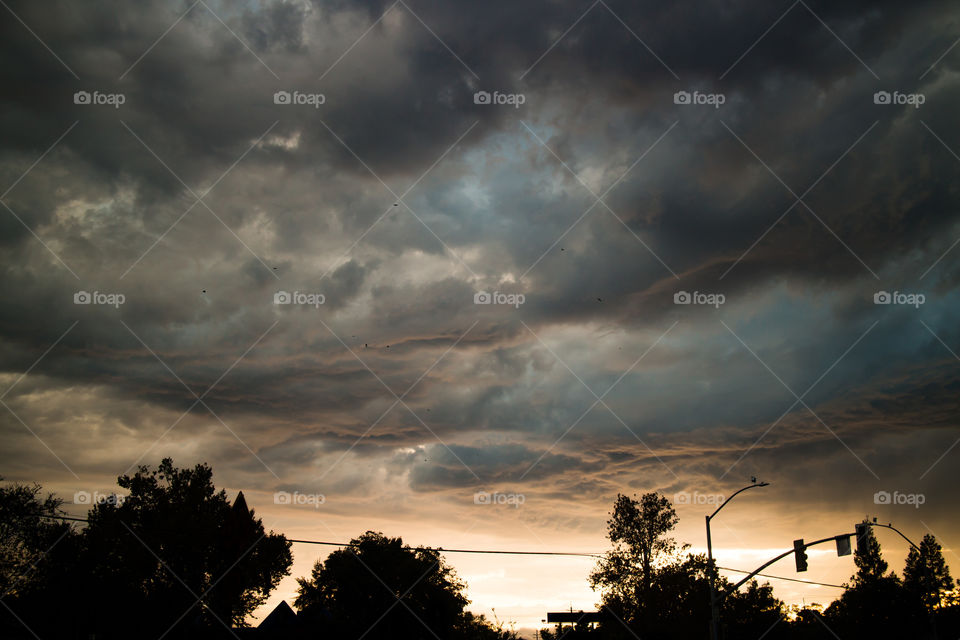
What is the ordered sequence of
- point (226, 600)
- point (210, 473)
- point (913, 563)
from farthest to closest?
point (913, 563)
point (210, 473)
point (226, 600)

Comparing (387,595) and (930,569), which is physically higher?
(930,569)

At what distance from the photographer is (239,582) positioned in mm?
58312

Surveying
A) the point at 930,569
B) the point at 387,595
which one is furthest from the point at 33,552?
the point at 930,569

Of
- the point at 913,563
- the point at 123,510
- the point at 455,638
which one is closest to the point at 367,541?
the point at 455,638

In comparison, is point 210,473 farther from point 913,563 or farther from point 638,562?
point 913,563

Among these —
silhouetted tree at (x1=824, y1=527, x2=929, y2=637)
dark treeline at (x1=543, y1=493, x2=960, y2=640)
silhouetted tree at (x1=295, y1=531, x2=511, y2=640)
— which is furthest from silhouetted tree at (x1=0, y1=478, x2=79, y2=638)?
silhouetted tree at (x1=824, y1=527, x2=929, y2=637)

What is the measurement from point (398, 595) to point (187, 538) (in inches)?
752

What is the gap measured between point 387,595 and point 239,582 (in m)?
14.5

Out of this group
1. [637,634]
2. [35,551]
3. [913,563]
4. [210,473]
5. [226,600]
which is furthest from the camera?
[913,563]

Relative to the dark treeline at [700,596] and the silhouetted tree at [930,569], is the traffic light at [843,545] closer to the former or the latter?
the dark treeline at [700,596]

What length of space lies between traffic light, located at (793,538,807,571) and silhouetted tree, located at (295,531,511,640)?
1338 inches

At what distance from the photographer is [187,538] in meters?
55.0

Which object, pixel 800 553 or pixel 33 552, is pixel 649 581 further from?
pixel 33 552

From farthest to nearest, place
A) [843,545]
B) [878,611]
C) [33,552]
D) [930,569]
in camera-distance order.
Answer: [930,569]
[878,611]
[33,552]
[843,545]
